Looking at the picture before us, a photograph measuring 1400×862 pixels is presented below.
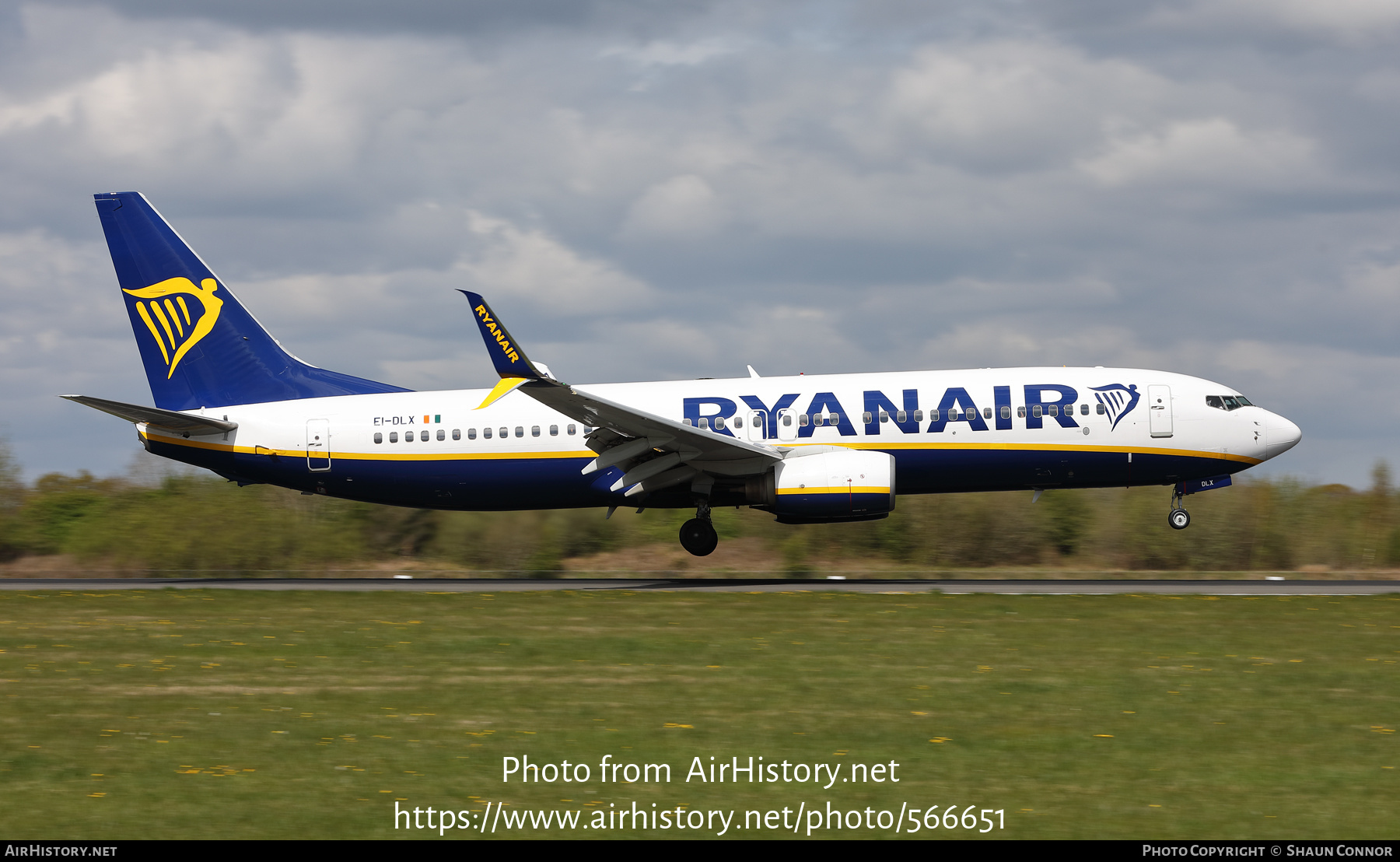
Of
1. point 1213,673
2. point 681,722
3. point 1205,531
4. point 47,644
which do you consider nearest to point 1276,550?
point 1205,531

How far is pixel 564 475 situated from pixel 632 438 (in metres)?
2.25

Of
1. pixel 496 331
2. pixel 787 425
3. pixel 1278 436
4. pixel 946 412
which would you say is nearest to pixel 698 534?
pixel 787 425

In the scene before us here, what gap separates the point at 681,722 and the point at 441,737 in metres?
2.10

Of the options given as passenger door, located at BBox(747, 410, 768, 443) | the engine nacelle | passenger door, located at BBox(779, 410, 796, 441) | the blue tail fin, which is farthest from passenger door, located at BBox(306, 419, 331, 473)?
A: the engine nacelle

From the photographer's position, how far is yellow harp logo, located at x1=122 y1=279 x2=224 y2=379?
28.3 m

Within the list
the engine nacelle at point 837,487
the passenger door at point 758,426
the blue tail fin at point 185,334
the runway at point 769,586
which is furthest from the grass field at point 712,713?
the blue tail fin at point 185,334

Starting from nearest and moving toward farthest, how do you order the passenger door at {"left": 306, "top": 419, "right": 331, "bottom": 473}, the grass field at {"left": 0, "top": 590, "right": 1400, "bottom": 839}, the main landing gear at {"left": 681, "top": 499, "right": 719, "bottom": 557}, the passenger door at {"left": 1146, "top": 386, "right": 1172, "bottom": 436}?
the grass field at {"left": 0, "top": 590, "right": 1400, "bottom": 839}
the passenger door at {"left": 1146, "top": 386, "right": 1172, "bottom": 436}
the main landing gear at {"left": 681, "top": 499, "right": 719, "bottom": 557}
the passenger door at {"left": 306, "top": 419, "right": 331, "bottom": 473}

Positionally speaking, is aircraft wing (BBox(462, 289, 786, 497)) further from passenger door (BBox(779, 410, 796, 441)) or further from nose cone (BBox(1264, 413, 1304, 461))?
nose cone (BBox(1264, 413, 1304, 461))

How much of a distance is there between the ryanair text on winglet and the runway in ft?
15.1

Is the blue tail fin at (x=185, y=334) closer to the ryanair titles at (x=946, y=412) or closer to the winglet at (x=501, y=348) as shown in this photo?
the winglet at (x=501, y=348)

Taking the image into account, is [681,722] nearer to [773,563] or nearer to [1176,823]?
[1176,823]

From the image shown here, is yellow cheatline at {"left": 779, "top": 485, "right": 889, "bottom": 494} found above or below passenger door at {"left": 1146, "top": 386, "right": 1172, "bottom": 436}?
below

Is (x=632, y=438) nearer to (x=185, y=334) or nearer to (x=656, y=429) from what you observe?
(x=656, y=429)

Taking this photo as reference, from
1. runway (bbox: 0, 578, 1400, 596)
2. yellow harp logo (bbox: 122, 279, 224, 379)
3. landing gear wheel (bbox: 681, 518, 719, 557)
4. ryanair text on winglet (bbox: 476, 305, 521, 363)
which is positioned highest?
yellow harp logo (bbox: 122, 279, 224, 379)
